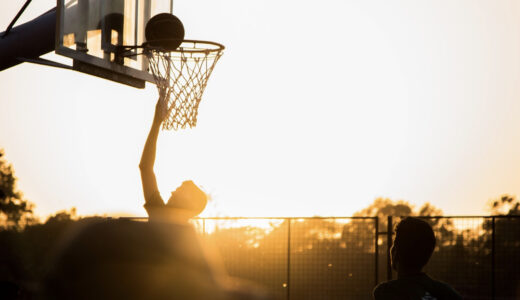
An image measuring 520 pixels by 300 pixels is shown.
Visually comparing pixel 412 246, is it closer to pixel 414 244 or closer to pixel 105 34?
pixel 414 244

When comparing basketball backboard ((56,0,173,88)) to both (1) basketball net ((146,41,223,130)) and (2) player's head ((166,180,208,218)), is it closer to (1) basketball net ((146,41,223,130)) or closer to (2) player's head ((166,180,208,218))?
(1) basketball net ((146,41,223,130))

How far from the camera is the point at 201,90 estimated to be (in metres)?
9.91

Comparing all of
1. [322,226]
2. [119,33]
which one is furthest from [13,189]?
[119,33]

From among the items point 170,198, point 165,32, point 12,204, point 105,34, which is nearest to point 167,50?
point 165,32

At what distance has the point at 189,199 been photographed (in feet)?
15.9

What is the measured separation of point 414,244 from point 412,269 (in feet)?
0.46

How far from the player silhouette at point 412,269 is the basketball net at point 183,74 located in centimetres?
548

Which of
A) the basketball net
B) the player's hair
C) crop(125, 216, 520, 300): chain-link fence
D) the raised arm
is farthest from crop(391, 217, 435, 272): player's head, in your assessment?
crop(125, 216, 520, 300): chain-link fence

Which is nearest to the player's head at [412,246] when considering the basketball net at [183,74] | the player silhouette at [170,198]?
the player silhouette at [170,198]

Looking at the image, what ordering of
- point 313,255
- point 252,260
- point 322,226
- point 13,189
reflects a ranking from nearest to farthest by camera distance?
point 313,255 → point 252,260 → point 322,226 → point 13,189

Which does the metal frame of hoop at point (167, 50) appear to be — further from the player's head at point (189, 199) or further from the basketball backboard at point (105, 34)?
the player's head at point (189, 199)

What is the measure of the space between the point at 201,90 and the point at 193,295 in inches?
321

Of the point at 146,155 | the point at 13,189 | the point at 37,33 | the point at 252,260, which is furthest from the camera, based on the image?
the point at 13,189

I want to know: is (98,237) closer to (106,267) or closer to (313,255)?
(106,267)
